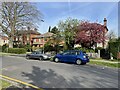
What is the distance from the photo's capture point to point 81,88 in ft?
27.2

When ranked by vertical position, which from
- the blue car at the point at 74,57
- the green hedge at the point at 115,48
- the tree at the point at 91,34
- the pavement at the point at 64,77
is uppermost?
the tree at the point at 91,34

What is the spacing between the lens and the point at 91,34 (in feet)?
102

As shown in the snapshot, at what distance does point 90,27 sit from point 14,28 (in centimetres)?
1787

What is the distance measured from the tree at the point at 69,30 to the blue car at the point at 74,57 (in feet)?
56.3

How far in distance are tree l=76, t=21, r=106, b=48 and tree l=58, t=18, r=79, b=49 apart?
5.73 metres

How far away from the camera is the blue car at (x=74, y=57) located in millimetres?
19359

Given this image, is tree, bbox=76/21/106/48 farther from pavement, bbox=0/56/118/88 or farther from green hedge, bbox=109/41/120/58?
pavement, bbox=0/56/118/88

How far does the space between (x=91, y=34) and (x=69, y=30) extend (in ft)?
35.3

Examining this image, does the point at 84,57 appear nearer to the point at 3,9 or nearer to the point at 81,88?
the point at 81,88

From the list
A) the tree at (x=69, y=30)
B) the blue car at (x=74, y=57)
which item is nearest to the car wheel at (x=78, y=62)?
the blue car at (x=74, y=57)

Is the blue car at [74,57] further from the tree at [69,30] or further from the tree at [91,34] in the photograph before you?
the tree at [69,30]

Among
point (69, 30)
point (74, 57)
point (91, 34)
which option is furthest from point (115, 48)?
point (69, 30)

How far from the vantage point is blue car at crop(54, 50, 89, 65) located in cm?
1936

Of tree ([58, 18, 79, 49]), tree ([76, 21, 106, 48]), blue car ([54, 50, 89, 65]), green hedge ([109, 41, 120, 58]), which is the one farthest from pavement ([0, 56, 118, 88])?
tree ([58, 18, 79, 49])
